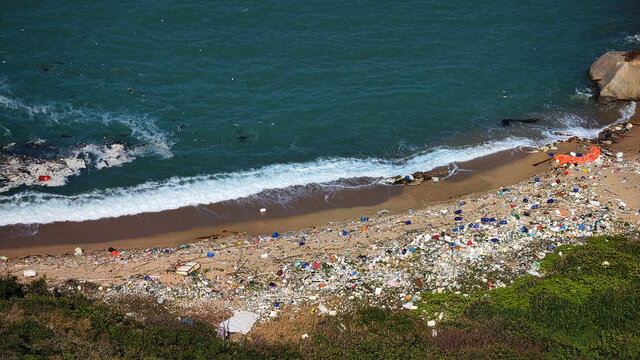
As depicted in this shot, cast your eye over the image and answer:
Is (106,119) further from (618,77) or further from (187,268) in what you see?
(618,77)

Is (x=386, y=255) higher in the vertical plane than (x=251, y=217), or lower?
higher

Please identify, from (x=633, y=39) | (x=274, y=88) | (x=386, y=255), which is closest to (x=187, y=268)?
(x=386, y=255)

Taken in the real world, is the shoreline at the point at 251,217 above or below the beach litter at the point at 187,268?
below

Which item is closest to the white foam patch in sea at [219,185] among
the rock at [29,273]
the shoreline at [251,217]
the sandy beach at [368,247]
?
the shoreline at [251,217]

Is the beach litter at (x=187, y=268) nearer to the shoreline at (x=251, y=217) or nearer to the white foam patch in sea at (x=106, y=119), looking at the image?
the shoreline at (x=251, y=217)

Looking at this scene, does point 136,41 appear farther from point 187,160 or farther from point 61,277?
point 61,277

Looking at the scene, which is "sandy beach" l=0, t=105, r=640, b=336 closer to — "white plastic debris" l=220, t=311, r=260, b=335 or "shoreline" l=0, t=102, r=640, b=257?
"shoreline" l=0, t=102, r=640, b=257
